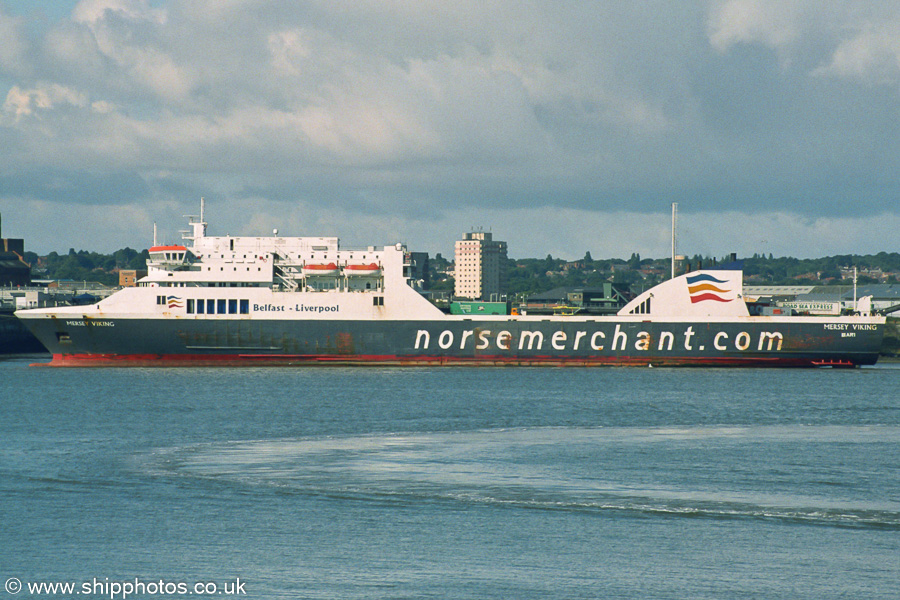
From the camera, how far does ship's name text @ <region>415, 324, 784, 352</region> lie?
50.8m

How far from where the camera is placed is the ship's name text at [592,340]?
167 feet

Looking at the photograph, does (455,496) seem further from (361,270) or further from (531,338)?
(361,270)

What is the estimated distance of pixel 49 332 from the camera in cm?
5016

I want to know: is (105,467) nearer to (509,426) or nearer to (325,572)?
(325,572)

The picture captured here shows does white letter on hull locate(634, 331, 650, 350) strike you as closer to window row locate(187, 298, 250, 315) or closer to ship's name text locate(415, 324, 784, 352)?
ship's name text locate(415, 324, 784, 352)

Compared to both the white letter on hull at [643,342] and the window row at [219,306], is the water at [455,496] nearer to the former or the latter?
the window row at [219,306]

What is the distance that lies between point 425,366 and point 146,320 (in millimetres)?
14620

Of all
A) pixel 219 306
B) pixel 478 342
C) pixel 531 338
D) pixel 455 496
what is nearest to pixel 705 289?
pixel 531 338

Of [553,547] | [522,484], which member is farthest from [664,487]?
[553,547]

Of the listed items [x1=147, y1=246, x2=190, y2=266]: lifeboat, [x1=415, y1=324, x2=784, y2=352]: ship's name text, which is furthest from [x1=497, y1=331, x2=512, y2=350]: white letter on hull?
[x1=147, y1=246, x2=190, y2=266]: lifeboat

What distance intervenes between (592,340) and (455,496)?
1281 inches

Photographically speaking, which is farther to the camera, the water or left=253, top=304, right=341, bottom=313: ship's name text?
left=253, top=304, right=341, bottom=313: ship's name text

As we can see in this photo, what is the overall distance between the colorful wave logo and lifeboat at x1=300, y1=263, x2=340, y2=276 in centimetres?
1902

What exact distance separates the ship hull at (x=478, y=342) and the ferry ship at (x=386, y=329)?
0.17ft
